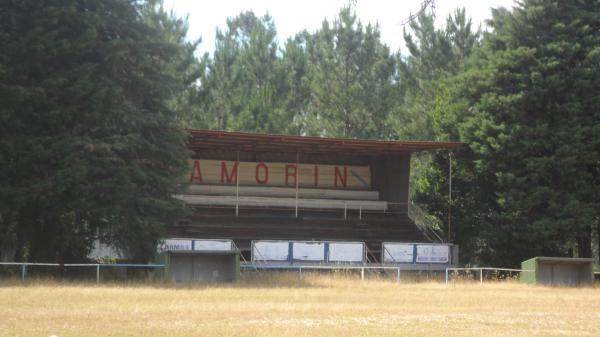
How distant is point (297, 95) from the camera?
68.7 m

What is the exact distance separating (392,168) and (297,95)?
76.9 ft

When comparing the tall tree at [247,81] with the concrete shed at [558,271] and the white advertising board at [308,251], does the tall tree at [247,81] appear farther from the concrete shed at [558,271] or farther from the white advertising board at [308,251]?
the concrete shed at [558,271]

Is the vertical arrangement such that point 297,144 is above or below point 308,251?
above

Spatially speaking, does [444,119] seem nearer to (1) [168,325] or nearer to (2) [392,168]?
(2) [392,168]

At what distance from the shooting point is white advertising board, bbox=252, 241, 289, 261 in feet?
124

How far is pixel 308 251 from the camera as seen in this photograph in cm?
3847

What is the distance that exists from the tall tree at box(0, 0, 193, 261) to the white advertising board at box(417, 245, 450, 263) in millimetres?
12412

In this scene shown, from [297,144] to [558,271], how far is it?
532 inches

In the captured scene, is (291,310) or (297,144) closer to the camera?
(291,310)

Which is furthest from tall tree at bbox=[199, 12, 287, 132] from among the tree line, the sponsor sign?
the sponsor sign

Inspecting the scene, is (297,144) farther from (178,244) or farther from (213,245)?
(178,244)

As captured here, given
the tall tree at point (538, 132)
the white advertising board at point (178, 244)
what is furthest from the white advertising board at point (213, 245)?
the tall tree at point (538, 132)

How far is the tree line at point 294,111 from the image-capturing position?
30984mm

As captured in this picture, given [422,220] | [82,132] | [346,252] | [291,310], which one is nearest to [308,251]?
[346,252]
